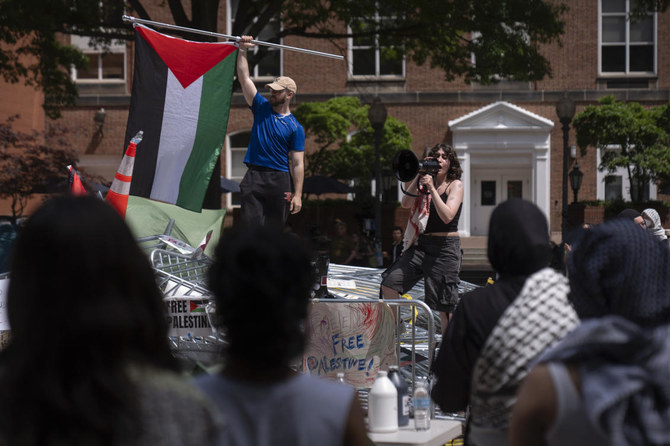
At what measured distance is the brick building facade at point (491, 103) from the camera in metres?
28.5

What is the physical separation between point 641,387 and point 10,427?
1499mm

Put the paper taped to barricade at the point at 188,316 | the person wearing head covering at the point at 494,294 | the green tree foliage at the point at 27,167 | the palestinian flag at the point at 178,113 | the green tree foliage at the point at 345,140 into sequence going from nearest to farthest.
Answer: the person wearing head covering at the point at 494,294 < the paper taped to barricade at the point at 188,316 < the palestinian flag at the point at 178,113 < the green tree foliage at the point at 27,167 < the green tree foliage at the point at 345,140


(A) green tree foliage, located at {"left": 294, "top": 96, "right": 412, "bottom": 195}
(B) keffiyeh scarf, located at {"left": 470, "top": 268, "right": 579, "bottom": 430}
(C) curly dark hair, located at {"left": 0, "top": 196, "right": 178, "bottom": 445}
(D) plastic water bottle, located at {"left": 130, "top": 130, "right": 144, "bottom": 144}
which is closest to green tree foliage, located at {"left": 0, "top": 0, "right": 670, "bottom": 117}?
(A) green tree foliage, located at {"left": 294, "top": 96, "right": 412, "bottom": 195}

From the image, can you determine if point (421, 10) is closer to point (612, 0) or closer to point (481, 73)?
point (481, 73)

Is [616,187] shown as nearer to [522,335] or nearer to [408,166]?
[408,166]

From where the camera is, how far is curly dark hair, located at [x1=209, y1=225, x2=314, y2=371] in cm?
219

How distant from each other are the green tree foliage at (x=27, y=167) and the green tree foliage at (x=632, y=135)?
14367 millimetres

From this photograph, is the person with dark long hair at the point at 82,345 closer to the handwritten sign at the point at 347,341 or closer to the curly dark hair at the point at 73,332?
the curly dark hair at the point at 73,332

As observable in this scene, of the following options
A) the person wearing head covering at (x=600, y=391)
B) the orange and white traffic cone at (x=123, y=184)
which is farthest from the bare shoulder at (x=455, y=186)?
the person wearing head covering at (x=600, y=391)

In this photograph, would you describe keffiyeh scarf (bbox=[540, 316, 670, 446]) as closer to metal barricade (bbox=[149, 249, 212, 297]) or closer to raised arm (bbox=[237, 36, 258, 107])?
raised arm (bbox=[237, 36, 258, 107])

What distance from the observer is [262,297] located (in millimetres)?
2184

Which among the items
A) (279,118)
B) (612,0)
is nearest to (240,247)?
(279,118)

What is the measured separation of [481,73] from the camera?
1638 centimetres

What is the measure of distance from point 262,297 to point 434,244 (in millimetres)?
5195
